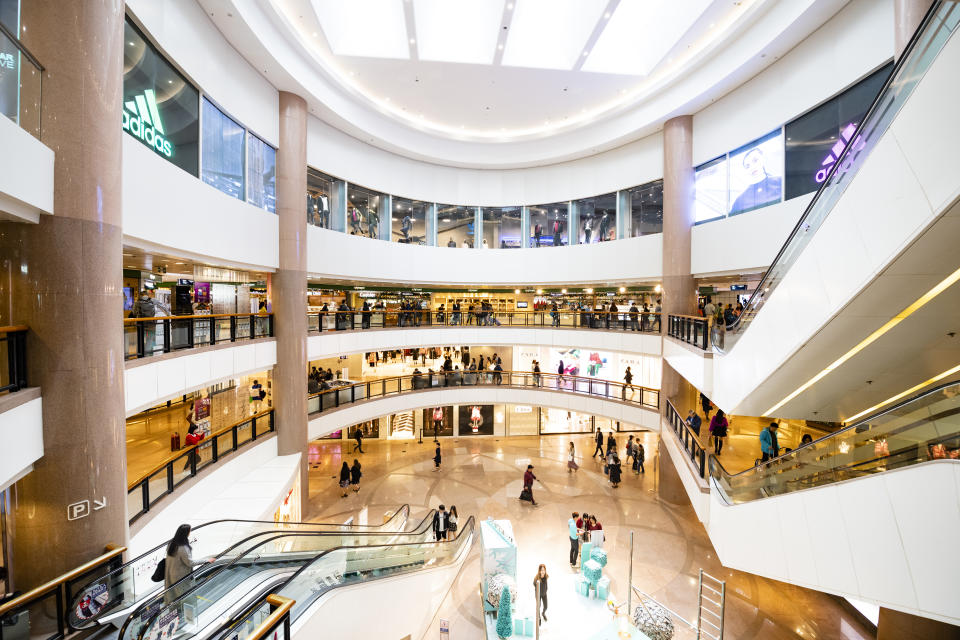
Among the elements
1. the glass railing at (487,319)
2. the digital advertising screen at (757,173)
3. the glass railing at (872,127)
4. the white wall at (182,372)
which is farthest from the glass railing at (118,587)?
the digital advertising screen at (757,173)

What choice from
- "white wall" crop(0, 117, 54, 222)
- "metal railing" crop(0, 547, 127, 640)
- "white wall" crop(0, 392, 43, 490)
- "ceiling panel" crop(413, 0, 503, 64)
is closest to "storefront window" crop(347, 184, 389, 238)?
"ceiling panel" crop(413, 0, 503, 64)

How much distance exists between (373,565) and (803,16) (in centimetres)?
1446

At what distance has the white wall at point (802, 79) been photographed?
7.76m

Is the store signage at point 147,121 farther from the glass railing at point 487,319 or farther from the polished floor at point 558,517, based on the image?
the polished floor at point 558,517

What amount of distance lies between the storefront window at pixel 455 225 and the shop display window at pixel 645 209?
6.75m

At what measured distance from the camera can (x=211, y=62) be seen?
27.5 feet

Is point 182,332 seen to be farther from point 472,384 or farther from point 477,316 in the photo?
point 472,384

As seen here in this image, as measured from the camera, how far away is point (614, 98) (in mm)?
13773

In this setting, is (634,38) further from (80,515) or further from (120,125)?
(80,515)

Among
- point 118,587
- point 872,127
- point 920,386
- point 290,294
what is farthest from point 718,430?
point 290,294

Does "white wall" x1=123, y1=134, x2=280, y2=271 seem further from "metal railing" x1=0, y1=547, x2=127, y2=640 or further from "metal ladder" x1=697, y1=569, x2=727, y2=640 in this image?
"metal ladder" x1=697, y1=569, x2=727, y2=640

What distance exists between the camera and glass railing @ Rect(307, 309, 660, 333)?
1312 cm

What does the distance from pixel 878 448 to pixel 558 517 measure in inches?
382

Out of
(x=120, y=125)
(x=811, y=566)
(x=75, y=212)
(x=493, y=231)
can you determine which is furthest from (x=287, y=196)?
(x=811, y=566)
